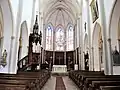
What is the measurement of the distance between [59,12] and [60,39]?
17.2ft

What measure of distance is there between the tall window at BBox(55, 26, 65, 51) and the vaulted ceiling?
108 cm

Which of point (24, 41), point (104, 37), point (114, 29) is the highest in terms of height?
point (114, 29)

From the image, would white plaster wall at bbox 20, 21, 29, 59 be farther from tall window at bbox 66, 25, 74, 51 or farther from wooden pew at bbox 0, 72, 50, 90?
tall window at bbox 66, 25, 74, 51

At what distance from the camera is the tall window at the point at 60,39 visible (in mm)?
27891

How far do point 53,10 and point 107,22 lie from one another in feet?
59.3

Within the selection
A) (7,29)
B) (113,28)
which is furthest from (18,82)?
(113,28)

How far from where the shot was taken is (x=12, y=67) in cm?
919

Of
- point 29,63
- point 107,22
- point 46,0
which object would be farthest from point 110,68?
point 46,0

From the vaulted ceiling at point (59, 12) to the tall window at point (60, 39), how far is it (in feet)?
3.54

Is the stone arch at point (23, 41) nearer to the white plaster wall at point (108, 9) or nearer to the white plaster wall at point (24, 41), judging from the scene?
the white plaster wall at point (24, 41)

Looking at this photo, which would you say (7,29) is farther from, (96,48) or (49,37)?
(49,37)

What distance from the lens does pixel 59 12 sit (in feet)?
92.1

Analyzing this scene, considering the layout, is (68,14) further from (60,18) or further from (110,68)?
(110,68)

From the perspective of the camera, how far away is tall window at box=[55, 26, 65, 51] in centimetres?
2789
